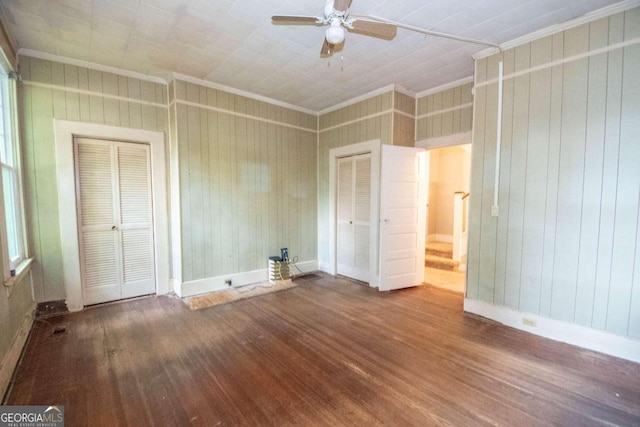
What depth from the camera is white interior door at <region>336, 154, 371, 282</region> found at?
4.43m

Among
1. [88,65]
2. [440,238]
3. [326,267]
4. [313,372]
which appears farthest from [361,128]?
[440,238]

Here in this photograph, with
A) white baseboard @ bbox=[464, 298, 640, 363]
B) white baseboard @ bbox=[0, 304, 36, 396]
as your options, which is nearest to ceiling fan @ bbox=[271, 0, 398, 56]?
white baseboard @ bbox=[464, 298, 640, 363]

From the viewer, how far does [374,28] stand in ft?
6.87

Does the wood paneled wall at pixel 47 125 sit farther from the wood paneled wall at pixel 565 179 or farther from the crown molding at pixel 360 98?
the wood paneled wall at pixel 565 179

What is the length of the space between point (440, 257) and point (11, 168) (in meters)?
7.20

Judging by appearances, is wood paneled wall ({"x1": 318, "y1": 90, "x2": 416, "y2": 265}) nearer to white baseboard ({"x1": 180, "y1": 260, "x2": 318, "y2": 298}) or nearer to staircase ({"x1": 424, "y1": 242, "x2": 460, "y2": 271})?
white baseboard ({"x1": 180, "y1": 260, "x2": 318, "y2": 298})

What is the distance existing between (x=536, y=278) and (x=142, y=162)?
495cm

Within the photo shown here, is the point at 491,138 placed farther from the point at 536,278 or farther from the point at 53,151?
the point at 53,151

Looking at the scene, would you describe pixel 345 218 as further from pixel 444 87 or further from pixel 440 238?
pixel 440 238

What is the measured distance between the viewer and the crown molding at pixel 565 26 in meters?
2.24

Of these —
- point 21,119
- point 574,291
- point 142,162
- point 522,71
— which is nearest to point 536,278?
point 574,291

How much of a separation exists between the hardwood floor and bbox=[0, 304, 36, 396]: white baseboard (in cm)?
8

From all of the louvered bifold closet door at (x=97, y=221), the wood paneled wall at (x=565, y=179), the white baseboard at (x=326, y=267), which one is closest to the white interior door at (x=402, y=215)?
the wood paneled wall at (x=565, y=179)

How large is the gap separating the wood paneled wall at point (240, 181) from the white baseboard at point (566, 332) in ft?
9.81
